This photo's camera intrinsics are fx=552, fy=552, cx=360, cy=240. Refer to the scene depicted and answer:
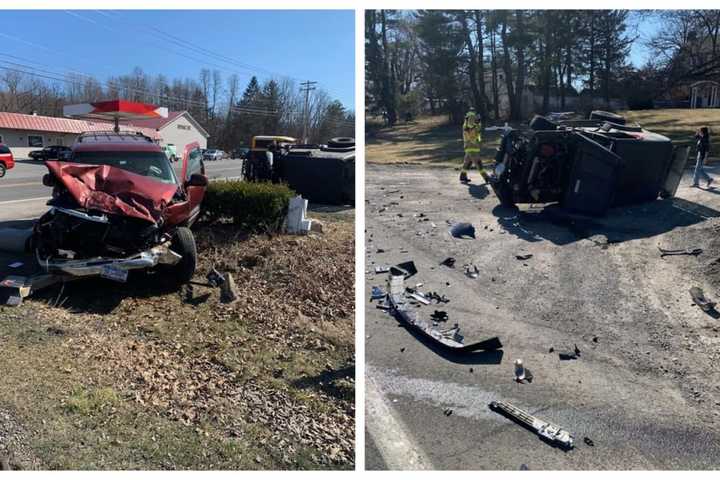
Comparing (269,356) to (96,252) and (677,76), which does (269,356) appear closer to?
(96,252)

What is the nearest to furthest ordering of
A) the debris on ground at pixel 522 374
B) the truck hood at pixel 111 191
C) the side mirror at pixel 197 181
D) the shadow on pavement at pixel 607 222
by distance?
1. the debris on ground at pixel 522 374
2. the truck hood at pixel 111 191
3. the side mirror at pixel 197 181
4. the shadow on pavement at pixel 607 222

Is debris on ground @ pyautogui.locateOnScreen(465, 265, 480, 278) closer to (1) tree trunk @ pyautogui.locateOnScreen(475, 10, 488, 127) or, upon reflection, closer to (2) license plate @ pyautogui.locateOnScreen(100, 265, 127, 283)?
(2) license plate @ pyautogui.locateOnScreen(100, 265, 127, 283)

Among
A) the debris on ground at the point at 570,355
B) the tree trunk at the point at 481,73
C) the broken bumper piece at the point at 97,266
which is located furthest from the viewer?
the tree trunk at the point at 481,73

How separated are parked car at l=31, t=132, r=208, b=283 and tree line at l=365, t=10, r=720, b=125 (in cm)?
1253

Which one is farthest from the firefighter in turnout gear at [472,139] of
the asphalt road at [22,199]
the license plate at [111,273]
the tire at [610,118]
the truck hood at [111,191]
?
the license plate at [111,273]

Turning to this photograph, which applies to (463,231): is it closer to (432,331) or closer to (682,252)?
(682,252)

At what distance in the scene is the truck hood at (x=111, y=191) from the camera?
6.05 m

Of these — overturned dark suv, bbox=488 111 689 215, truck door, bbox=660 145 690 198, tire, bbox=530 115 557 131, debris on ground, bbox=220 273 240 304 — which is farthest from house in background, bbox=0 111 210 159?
truck door, bbox=660 145 690 198

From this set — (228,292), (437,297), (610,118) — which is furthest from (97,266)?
(610,118)

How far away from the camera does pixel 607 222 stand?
9.00 meters

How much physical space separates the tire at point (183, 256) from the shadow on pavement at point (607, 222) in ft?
16.0

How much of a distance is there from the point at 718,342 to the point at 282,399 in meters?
3.87

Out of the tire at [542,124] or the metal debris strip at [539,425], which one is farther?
the tire at [542,124]

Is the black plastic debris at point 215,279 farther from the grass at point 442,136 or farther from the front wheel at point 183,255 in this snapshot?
the grass at point 442,136
